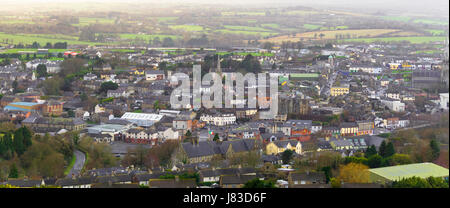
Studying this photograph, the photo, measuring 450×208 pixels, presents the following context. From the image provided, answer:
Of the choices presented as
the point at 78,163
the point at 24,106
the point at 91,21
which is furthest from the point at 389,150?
the point at 91,21

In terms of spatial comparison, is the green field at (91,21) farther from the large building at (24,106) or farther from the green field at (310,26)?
the large building at (24,106)

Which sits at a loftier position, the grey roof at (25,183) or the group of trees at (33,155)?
the grey roof at (25,183)

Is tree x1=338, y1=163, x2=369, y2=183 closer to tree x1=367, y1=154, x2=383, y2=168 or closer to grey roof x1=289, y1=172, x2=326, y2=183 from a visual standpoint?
grey roof x1=289, y1=172, x2=326, y2=183

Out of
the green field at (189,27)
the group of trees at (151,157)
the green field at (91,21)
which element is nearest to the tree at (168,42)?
the green field at (189,27)

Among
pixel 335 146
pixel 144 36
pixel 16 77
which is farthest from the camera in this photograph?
pixel 144 36

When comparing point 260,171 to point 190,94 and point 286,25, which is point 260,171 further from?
point 286,25
